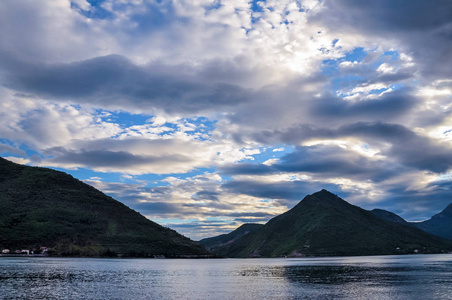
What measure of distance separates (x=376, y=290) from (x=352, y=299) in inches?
714

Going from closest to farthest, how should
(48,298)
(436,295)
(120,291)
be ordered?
(48,298) → (436,295) → (120,291)

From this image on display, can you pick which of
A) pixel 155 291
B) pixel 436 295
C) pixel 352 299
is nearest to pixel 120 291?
pixel 155 291

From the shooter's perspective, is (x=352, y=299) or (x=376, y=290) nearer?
(x=352, y=299)

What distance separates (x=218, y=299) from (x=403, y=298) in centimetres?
3413

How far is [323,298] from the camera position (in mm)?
69562

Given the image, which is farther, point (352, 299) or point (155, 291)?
point (155, 291)

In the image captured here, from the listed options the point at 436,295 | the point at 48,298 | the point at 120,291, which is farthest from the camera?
the point at 120,291

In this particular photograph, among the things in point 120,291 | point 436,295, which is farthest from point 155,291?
point 436,295

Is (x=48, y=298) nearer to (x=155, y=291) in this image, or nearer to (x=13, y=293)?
(x=13, y=293)

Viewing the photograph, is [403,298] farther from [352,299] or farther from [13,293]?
[13,293]

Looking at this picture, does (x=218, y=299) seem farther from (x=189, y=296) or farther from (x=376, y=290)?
(x=376, y=290)

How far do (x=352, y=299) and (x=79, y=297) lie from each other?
4998 centimetres

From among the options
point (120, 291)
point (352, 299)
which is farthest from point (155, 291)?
point (352, 299)

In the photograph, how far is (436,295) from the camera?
238ft
